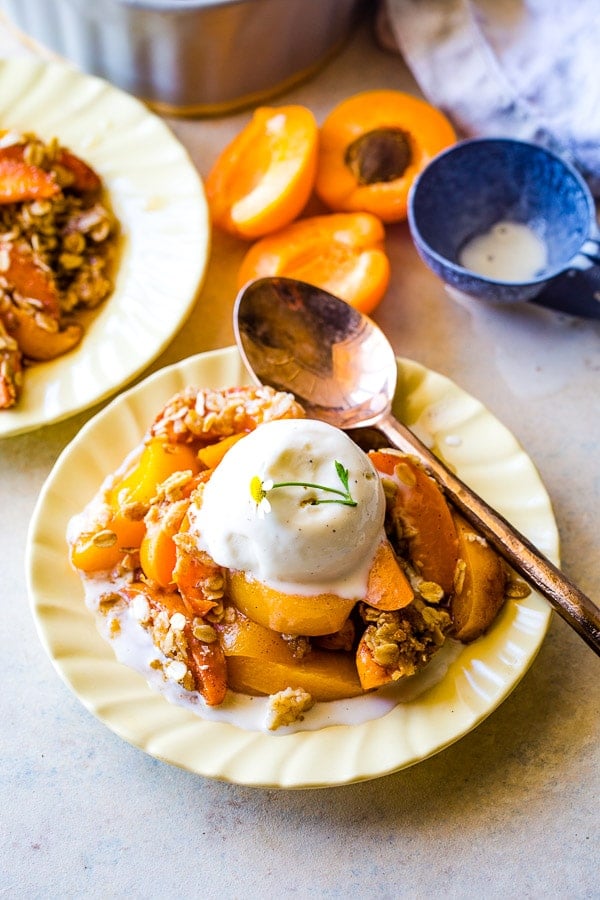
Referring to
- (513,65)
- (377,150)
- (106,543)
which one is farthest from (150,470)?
(513,65)

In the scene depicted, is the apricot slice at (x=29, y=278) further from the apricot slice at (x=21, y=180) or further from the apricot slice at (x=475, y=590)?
the apricot slice at (x=475, y=590)

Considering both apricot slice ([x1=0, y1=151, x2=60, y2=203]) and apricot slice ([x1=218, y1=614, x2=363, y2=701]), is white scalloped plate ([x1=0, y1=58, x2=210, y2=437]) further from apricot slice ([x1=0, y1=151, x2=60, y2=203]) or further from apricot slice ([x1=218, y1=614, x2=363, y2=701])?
apricot slice ([x1=218, y1=614, x2=363, y2=701])

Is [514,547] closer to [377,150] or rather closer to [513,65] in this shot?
[377,150]

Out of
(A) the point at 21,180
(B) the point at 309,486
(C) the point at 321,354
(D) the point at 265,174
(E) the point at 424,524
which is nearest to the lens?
(B) the point at 309,486

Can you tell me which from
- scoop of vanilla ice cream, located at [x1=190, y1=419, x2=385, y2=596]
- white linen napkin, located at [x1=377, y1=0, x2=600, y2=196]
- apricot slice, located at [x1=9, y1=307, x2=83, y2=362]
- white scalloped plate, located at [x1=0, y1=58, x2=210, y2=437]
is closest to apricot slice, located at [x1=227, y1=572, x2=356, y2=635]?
scoop of vanilla ice cream, located at [x1=190, y1=419, x2=385, y2=596]

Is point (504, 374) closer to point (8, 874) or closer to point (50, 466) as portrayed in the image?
point (50, 466)
